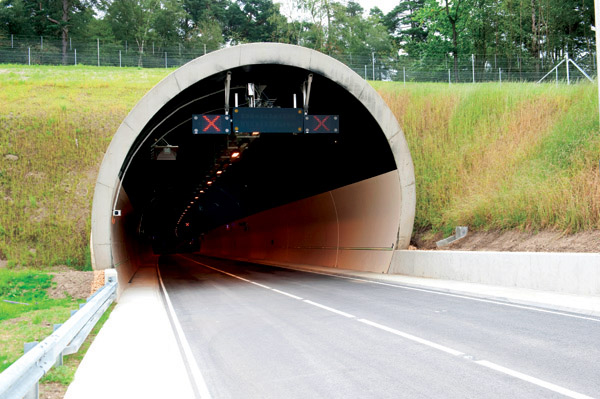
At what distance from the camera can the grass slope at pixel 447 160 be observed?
730 inches

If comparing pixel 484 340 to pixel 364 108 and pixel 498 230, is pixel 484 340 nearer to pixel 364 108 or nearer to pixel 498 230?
pixel 498 230

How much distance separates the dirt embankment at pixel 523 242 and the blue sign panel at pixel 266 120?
694 centimetres

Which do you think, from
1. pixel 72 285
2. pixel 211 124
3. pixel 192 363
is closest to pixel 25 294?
pixel 72 285

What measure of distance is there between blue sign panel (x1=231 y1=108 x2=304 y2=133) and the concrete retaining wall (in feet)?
20.3

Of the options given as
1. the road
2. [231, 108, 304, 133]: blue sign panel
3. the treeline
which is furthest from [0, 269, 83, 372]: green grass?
the treeline

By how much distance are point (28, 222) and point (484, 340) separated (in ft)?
72.4

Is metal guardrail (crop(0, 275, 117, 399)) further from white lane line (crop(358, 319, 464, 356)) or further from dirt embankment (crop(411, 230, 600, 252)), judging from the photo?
dirt embankment (crop(411, 230, 600, 252))

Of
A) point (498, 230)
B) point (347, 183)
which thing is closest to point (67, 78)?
point (347, 183)

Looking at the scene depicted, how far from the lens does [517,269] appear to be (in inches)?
574

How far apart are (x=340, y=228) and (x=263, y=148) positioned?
5.35 m

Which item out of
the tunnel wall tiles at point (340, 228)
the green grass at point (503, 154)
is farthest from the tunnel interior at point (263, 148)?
the green grass at point (503, 154)

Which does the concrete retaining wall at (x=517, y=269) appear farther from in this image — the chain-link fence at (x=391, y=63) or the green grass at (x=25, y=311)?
the chain-link fence at (x=391, y=63)

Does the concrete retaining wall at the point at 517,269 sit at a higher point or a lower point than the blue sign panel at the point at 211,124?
lower

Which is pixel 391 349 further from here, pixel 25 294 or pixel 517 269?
pixel 25 294
